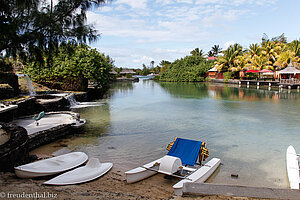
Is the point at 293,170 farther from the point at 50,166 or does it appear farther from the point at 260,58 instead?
the point at 260,58

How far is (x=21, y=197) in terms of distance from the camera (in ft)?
12.6

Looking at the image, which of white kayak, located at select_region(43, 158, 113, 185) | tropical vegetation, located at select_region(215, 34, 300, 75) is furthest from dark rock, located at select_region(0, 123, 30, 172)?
tropical vegetation, located at select_region(215, 34, 300, 75)

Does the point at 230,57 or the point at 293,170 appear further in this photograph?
the point at 230,57

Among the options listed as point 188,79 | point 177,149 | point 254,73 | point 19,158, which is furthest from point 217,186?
point 188,79

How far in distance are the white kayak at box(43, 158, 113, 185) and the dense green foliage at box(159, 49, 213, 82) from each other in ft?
184

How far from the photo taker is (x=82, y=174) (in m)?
5.82

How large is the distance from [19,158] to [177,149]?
447 cm

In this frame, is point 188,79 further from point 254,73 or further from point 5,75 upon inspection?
point 5,75

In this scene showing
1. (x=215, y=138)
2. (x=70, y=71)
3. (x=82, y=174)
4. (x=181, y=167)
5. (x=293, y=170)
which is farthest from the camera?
(x=70, y=71)

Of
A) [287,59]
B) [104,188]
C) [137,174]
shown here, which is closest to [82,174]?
[104,188]

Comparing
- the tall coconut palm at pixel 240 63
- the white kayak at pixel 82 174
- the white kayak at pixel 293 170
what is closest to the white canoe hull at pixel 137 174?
the white kayak at pixel 82 174

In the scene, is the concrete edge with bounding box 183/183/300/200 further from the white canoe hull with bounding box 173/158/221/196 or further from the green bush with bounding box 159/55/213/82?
the green bush with bounding box 159/55/213/82

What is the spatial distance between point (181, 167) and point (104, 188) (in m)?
2.14

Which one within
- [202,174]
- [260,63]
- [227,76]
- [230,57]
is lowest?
[202,174]
